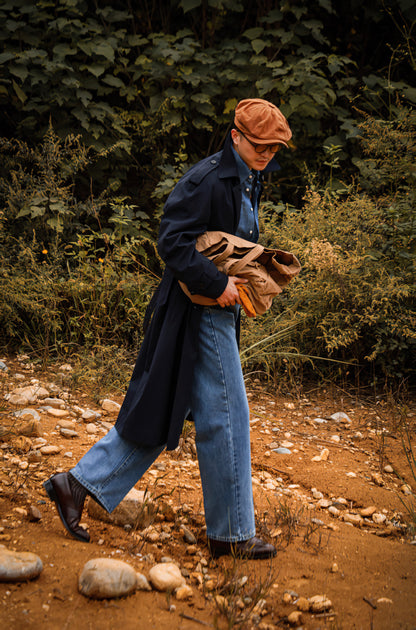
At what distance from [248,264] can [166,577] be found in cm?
112

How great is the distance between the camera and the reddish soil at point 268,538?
1.61 meters

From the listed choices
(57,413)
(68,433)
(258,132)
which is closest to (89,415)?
(57,413)

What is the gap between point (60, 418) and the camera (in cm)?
318

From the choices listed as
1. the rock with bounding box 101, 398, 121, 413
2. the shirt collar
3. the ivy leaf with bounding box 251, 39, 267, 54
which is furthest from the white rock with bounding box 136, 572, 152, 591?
the ivy leaf with bounding box 251, 39, 267, 54

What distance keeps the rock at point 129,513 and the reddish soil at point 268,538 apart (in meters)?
0.04

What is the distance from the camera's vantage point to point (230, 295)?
1872 millimetres

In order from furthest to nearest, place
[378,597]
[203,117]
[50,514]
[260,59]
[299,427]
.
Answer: [203,117] < [260,59] < [299,427] < [50,514] < [378,597]

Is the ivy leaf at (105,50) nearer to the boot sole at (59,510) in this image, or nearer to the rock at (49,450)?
the rock at (49,450)

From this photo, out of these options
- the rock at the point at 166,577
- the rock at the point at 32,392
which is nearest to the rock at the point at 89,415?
the rock at the point at 32,392

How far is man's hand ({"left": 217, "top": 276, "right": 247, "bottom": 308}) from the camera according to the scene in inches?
73.3

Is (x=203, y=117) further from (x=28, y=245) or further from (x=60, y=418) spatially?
(x=60, y=418)

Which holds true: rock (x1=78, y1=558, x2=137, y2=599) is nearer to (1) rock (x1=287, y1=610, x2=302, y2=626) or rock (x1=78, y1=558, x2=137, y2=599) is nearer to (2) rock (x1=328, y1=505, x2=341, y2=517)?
(1) rock (x1=287, y1=610, x2=302, y2=626)

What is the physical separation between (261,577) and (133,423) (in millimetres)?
733

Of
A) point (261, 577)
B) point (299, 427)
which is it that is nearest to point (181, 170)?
point (299, 427)
